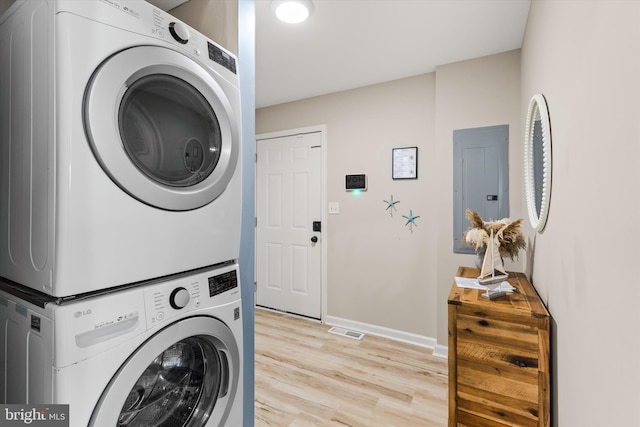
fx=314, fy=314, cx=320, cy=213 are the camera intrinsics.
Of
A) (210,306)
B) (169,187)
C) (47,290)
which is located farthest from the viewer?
(210,306)

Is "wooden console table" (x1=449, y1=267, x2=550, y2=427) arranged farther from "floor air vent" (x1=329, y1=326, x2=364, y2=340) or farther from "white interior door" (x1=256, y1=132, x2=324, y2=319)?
"white interior door" (x1=256, y1=132, x2=324, y2=319)

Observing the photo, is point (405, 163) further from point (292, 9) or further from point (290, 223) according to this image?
point (292, 9)

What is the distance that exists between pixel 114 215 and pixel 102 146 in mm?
172

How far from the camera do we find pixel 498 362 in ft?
4.30

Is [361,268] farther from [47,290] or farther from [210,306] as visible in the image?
[47,290]

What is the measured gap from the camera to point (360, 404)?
1959 mm

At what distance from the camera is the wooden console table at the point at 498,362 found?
125 cm

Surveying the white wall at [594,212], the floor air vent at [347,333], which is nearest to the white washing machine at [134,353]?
the white wall at [594,212]

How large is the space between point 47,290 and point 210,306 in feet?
1.44

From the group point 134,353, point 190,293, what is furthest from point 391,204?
point 134,353

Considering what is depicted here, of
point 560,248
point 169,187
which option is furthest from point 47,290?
point 560,248

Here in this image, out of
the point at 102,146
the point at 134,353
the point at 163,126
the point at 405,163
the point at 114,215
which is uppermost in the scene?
the point at 405,163

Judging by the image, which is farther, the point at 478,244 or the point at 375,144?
the point at 375,144

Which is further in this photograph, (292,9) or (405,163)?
(405,163)
